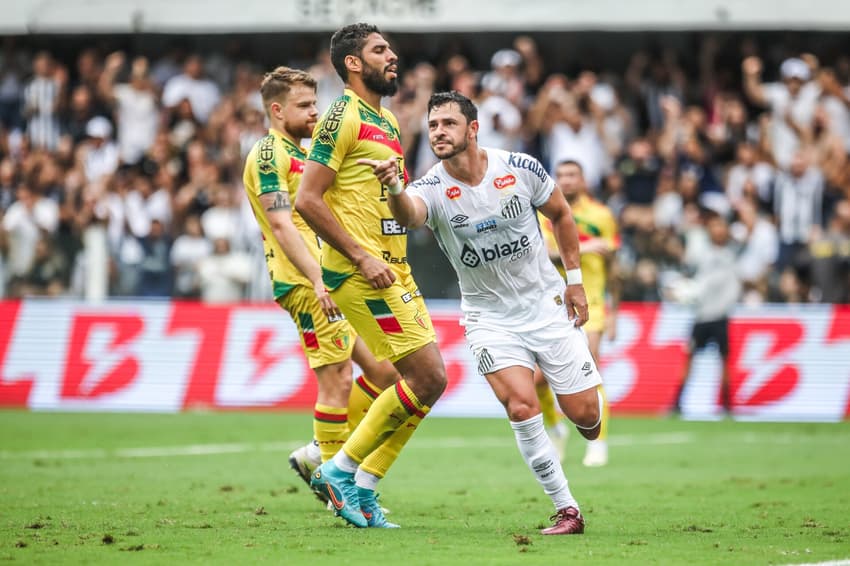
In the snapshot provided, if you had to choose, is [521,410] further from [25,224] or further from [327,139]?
[25,224]

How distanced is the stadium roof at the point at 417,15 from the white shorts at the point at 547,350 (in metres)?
14.3

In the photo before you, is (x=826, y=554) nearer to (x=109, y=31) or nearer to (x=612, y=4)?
(x=612, y=4)

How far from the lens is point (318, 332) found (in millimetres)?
9977

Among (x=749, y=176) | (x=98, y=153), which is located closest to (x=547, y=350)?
(x=749, y=176)

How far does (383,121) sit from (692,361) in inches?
462

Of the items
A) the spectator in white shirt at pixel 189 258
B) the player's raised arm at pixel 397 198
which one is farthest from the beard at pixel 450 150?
the spectator in white shirt at pixel 189 258

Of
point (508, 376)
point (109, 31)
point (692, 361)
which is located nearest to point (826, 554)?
point (508, 376)

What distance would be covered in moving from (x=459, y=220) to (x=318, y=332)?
1.74 m

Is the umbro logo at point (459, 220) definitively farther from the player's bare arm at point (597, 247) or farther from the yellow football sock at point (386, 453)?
the player's bare arm at point (597, 247)

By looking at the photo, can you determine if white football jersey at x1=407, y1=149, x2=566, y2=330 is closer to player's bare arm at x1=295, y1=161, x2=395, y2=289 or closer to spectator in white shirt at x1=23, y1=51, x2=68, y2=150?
player's bare arm at x1=295, y1=161, x2=395, y2=289

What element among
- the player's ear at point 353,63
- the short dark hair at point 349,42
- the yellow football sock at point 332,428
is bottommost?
the yellow football sock at point 332,428

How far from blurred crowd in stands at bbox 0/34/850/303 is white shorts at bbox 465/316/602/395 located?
34.5ft

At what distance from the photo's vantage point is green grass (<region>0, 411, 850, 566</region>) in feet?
25.3

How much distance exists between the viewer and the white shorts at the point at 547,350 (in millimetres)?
8906
